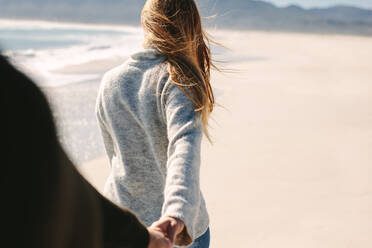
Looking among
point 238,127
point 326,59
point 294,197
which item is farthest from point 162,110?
point 326,59

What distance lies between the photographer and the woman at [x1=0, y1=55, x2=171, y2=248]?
1.54ft

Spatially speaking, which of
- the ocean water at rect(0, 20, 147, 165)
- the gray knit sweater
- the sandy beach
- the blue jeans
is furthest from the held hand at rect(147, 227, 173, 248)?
the sandy beach

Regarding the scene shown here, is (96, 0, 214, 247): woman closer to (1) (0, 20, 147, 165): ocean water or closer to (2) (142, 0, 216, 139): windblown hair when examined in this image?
(2) (142, 0, 216, 139): windblown hair

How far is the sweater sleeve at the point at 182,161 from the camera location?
0.99 meters

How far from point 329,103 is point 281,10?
71.5 meters

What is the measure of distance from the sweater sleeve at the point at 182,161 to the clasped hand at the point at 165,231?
2 cm

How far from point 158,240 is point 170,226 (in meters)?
0.09

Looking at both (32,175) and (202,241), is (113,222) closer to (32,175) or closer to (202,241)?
(32,175)

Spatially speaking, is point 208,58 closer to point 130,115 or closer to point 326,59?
point 130,115

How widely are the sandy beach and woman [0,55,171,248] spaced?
113 inches

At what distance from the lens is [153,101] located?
1.31 metres

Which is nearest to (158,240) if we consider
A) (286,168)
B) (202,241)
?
(202,241)

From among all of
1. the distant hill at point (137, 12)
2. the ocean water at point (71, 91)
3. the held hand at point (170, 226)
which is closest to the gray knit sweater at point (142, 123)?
the ocean water at point (71, 91)

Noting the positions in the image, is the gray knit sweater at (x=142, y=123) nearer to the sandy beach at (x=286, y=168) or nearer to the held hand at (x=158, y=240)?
the held hand at (x=158, y=240)
